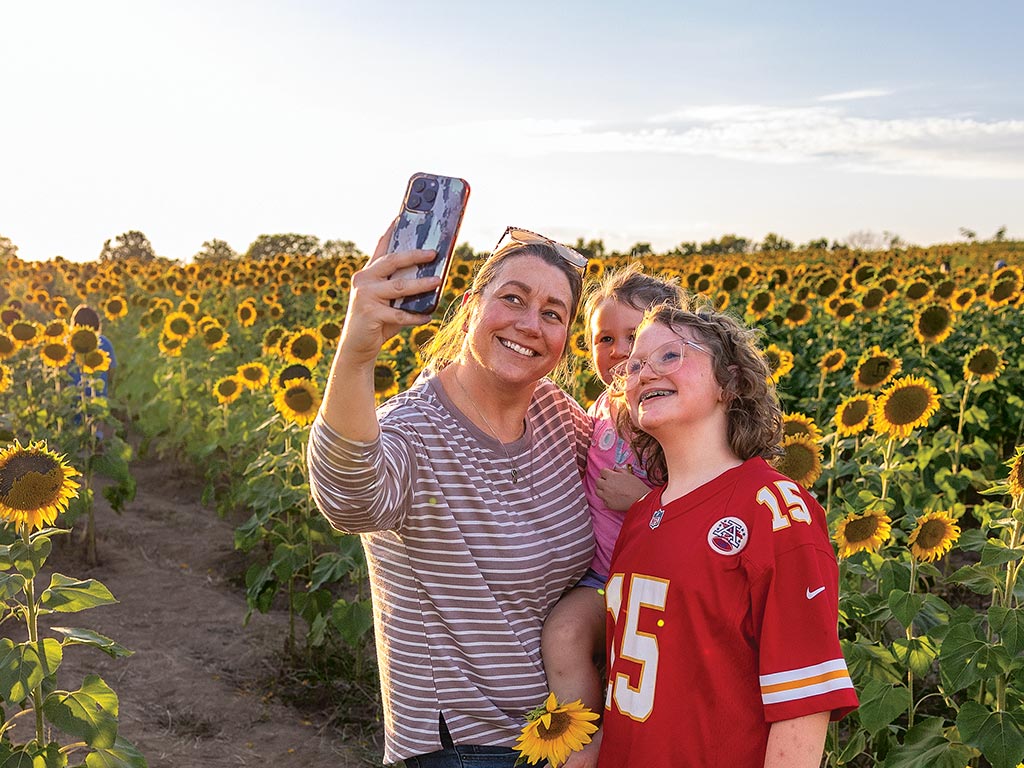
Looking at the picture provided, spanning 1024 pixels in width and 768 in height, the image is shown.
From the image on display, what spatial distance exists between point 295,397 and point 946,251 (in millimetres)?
23069

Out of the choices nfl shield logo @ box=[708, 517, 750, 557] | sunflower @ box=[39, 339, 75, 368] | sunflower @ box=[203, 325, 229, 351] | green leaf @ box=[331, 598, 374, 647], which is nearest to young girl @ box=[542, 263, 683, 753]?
nfl shield logo @ box=[708, 517, 750, 557]

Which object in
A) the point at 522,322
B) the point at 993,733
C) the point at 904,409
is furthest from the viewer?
the point at 904,409

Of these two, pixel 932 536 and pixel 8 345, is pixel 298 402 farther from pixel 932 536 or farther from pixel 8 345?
pixel 8 345

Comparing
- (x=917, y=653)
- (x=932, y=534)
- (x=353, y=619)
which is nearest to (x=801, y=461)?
(x=932, y=534)

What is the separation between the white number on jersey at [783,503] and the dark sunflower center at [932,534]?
1.34 m

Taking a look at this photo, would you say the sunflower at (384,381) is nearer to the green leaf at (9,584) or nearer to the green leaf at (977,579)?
the green leaf at (9,584)

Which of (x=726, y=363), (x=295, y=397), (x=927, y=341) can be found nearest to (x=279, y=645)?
(x=295, y=397)

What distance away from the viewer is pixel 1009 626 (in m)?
2.98

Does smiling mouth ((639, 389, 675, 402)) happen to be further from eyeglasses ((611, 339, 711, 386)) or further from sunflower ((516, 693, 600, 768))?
sunflower ((516, 693, 600, 768))

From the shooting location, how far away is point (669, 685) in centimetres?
208

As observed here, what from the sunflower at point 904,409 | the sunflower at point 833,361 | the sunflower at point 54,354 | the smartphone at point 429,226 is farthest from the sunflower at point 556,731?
the sunflower at point 54,354

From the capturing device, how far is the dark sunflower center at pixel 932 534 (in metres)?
3.25

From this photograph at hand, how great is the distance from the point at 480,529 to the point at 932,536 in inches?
61.4

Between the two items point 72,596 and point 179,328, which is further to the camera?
point 179,328
